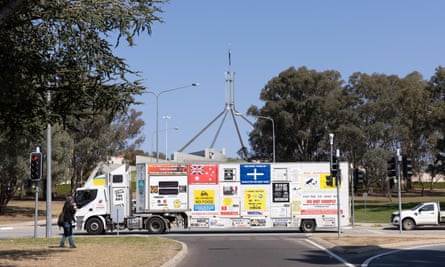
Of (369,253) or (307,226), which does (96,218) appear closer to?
(307,226)

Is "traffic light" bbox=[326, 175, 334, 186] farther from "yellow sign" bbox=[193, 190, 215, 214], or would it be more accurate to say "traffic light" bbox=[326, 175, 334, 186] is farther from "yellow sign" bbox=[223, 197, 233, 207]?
"yellow sign" bbox=[193, 190, 215, 214]

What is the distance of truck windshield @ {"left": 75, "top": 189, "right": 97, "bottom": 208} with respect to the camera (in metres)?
32.7

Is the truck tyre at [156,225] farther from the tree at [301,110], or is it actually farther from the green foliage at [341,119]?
the tree at [301,110]

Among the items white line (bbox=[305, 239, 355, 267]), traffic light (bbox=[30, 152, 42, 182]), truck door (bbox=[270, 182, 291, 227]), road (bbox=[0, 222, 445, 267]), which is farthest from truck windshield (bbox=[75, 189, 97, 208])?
white line (bbox=[305, 239, 355, 267])

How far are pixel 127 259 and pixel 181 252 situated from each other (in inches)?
118

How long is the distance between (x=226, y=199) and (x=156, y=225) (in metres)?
3.83

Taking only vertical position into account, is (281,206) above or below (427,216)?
above

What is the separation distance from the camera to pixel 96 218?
32625 mm

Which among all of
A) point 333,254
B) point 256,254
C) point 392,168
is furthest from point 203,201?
point 333,254

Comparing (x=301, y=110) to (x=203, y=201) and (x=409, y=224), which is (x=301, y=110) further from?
(x=203, y=201)

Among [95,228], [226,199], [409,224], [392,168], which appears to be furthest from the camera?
[409,224]

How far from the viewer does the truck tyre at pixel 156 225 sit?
32344mm

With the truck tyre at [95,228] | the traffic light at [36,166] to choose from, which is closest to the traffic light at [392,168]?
the truck tyre at [95,228]

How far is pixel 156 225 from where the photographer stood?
1278 inches
